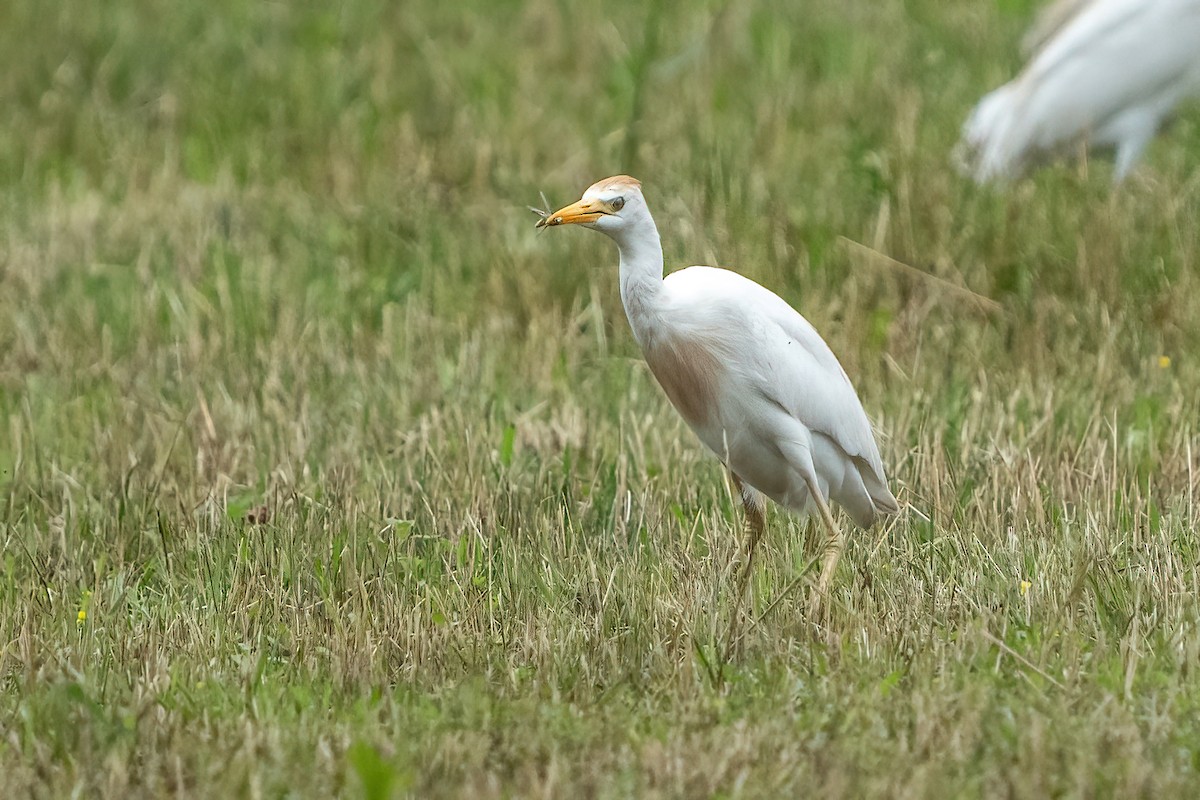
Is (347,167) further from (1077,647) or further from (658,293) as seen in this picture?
(1077,647)

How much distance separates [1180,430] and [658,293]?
1636 millimetres

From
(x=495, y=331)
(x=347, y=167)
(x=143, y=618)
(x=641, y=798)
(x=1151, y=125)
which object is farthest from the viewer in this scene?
(x=347, y=167)

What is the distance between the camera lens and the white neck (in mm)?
4000

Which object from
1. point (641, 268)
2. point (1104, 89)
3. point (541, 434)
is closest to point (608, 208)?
point (641, 268)

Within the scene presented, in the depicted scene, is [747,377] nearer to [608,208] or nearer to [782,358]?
[782,358]

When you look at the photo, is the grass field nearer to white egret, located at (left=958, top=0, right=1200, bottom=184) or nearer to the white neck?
white egret, located at (left=958, top=0, right=1200, bottom=184)

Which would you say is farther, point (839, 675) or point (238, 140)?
point (238, 140)

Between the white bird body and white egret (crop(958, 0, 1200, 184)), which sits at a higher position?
white egret (crop(958, 0, 1200, 184))

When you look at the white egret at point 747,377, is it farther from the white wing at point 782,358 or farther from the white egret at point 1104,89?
the white egret at point 1104,89

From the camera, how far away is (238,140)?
873cm

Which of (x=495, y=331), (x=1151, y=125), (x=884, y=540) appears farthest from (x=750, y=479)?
(x=1151, y=125)

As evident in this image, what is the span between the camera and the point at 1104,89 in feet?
25.6

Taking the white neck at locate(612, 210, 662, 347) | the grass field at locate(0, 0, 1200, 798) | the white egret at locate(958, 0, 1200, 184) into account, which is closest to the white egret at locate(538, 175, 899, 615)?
the white neck at locate(612, 210, 662, 347)

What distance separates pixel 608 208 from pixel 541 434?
4.52 ft
